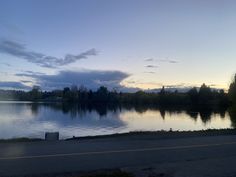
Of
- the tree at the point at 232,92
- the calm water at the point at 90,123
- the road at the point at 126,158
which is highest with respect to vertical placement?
the tree at the point at 232,92

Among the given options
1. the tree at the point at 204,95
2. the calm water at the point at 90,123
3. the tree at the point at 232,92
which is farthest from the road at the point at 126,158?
the tree at the point at 204,95

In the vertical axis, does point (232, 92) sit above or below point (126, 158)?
above

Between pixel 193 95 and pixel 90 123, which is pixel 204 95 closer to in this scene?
pixel 193 95

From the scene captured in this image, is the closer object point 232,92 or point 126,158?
point 126,158

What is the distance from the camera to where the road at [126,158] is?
961 centimetres

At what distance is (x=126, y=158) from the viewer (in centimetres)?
1141

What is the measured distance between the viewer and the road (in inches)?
378

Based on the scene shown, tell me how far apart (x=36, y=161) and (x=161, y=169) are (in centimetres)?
358

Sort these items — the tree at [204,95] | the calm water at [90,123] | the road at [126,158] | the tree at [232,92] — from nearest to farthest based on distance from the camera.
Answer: the road at [126,158]
the calm water at [90,123]
the tree at [232,92]
the tree at [204,95]

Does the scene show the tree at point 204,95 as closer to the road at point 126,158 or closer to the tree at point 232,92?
the tree at point 232,92

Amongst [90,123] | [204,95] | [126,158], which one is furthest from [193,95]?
[126,158]

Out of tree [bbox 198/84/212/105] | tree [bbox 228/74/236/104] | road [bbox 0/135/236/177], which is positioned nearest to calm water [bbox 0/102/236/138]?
tree [bbox 228/74/236/104]

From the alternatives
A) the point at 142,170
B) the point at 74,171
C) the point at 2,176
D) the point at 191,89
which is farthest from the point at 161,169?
the point at 191,89

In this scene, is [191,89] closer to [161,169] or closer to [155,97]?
[155,97]
